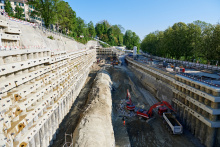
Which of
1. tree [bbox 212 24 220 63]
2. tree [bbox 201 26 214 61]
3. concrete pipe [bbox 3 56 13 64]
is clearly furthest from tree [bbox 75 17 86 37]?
concrete pipe [bbox 3 56 13 64]

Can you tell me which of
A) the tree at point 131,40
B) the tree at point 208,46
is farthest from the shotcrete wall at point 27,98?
the tree at point 131,40

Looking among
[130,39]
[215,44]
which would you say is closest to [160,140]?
[215,44]

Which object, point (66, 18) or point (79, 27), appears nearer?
point (66, 18)

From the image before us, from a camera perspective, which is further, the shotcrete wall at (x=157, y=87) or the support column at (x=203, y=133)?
the shotcrete wall at (x=157, y=87)

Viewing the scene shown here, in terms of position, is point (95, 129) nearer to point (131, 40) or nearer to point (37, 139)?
point (37, 139)

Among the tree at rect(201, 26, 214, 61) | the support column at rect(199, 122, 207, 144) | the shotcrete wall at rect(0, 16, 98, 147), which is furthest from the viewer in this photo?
the tree at rect(201, 26, 214, 61)

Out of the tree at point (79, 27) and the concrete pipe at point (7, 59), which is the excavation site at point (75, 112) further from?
the tree at point (79, 27)

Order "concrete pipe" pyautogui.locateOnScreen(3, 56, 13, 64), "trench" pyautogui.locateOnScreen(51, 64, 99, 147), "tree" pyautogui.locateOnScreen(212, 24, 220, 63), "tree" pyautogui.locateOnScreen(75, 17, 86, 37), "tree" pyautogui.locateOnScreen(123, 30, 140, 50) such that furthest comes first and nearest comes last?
1. "tree" pyautogui.locateOnScreen(123, 30, 140, 50)
2. "tree" pyautogui.locateOnScreen(75, 17, 86, 37)
3. "tree" pyautogui.locateOnScreen(212, 24, 220, 63)
4. "trench" pyautogui.locateOnScreen(51, 64, 99, 147)
5. "concrete pipe" pyautogui.locateOnScreen(3, 56, 13, 64)

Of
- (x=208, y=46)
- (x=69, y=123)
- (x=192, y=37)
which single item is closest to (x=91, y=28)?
(x=192, y=37)

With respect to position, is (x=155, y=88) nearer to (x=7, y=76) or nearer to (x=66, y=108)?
(x=66, y=108)

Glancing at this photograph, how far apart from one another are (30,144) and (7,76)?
17.1 feet

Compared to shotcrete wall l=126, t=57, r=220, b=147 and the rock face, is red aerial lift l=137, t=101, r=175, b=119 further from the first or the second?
the rock face

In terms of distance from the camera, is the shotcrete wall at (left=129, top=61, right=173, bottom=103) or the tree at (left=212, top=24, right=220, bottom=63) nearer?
the shotcrete wall at (left=129, top=61, right=173, bottom=103)

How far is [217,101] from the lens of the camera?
45.0 feet
